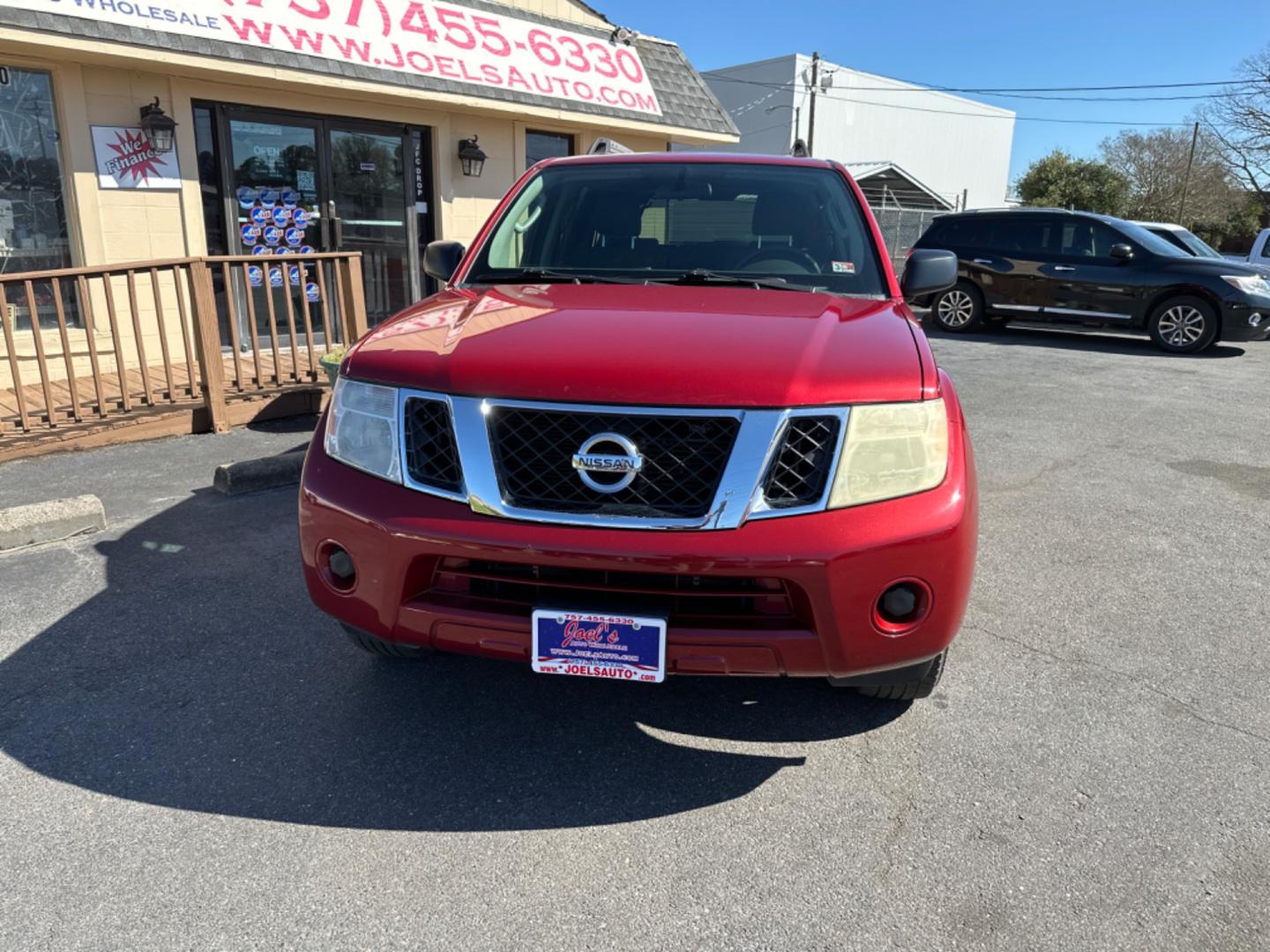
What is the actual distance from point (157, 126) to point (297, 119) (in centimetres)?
155

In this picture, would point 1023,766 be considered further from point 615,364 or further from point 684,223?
point 684,223

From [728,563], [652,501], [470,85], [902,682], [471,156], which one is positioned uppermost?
[470,85]

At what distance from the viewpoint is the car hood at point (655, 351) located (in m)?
A: 2.19

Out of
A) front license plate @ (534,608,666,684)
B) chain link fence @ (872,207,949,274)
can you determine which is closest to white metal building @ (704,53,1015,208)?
chain link fence @ (872,207,949,274)

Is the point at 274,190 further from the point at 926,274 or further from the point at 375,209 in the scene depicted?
the point at 926,274

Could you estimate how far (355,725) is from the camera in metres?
2.74

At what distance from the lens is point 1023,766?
2576 mm

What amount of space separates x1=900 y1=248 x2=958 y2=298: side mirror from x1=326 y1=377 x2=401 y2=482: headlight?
6.91 feet

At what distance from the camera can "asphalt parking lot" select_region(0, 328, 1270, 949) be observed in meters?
2.02

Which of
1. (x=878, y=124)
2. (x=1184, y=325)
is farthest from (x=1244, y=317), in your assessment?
(x=878, y=124)

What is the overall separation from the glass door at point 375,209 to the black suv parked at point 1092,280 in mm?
7535

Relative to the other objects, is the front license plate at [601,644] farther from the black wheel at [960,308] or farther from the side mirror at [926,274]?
the black wheel at [960,308]

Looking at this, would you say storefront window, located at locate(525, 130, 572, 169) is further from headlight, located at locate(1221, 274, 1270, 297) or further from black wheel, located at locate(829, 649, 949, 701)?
black wheel, located at locate(829, 649, 949, 701)

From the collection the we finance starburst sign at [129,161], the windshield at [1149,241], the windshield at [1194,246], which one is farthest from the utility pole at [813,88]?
the we finance starburst sign at [129,161]
